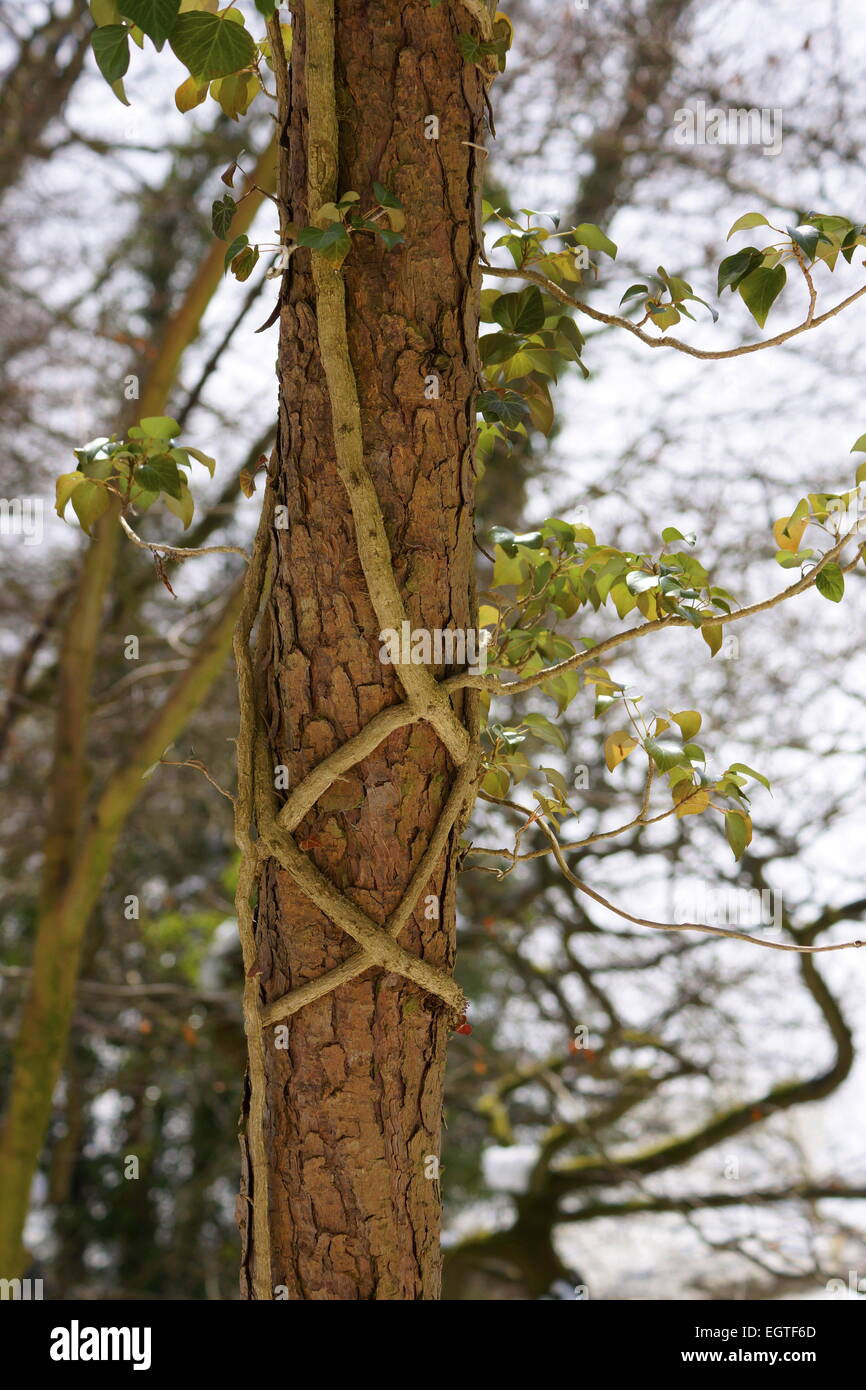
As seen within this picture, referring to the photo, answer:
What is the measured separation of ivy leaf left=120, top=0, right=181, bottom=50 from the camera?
24.3 inches

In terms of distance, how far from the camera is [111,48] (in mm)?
683

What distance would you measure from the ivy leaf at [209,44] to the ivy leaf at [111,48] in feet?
0.11

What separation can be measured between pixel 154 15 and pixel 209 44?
0.06 metres

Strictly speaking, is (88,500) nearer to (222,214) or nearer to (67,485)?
(67,485)

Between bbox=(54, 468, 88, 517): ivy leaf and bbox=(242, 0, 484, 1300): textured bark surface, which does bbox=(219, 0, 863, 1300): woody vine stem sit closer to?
bbox=(242, 0, 484, 1300): textured bark surface

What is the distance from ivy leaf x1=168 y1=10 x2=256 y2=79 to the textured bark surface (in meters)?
0.07

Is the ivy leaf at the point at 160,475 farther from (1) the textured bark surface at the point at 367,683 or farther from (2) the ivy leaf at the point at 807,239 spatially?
(2) the ivy leaf at the point at 807,239

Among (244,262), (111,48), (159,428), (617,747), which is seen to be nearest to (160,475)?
(159,428)

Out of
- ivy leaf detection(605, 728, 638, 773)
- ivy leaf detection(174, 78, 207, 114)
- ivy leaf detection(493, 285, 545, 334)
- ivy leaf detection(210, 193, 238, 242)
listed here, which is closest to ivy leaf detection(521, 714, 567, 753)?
ivy leaf detection(605, 728, 638, 773)

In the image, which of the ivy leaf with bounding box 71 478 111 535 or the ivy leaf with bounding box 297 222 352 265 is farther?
the ivy leaf with bounding box 71 478 111 535

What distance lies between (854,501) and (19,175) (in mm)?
2745
